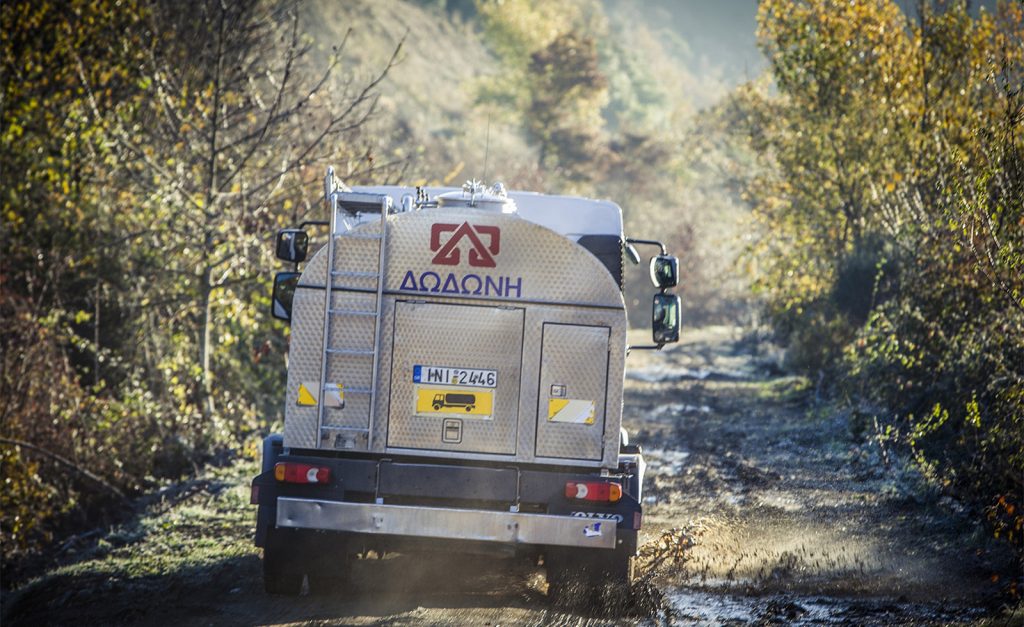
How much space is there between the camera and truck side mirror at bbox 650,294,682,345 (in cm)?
813

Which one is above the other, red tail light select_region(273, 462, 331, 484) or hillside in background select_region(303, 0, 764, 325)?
hillside in background select_region(303, 0, 764, 325)

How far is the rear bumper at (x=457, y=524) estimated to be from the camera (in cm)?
691

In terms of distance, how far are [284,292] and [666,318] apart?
301 cm

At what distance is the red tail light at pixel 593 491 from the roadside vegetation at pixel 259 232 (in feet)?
11.8

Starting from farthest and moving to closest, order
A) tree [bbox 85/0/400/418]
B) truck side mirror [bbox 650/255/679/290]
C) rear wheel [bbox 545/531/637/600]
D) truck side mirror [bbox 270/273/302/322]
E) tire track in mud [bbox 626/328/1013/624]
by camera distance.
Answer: tree [bbox 85/0/400/418]
truck side mirror [bbox 270/273/302/322]
truck side mirror [bbox 650/255/679/290]
tire track in mud [bbox 626/328/1013/624]
rear wheel [bbox 545/531/637/600]

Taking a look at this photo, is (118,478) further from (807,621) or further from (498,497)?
(807,621)

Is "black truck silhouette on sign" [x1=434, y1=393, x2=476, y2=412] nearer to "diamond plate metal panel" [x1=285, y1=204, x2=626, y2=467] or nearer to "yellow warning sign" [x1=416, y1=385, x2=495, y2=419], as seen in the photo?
"yellow warning sign" [x1=416, y1=385, x2=495, y2=419]

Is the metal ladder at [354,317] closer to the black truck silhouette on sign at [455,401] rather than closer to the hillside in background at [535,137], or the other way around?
the black truck silhouette on sign at [455,401]

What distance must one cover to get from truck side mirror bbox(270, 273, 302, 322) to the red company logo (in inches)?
63.1

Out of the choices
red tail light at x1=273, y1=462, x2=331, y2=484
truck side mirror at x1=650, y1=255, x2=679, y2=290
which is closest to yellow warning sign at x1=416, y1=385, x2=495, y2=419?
red tail light at x1=273, y1=462, x2=331, y2=484

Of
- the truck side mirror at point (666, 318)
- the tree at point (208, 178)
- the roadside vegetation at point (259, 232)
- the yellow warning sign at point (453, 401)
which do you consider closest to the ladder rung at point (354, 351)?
the yellow warning sign at point (453, 401)

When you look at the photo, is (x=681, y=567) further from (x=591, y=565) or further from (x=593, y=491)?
(x=593, y=491)

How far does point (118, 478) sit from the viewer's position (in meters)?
13.5

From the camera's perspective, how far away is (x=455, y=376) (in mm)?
7219
